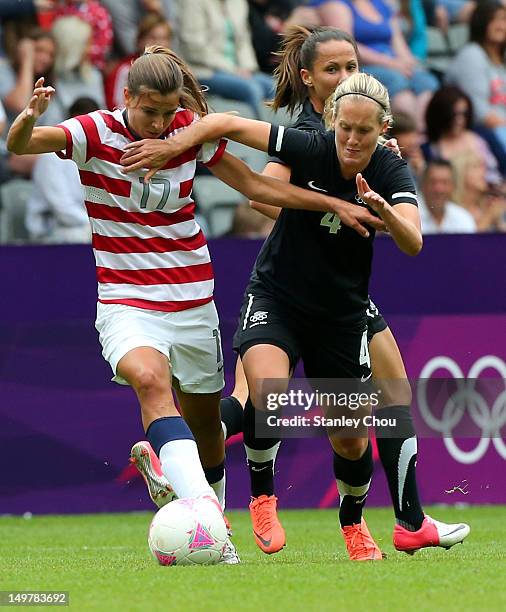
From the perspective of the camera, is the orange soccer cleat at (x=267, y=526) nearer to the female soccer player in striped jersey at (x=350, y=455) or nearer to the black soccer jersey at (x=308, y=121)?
the female soccer player in striped jersey at (x=350, y=455)

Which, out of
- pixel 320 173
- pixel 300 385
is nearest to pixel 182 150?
pixel 320 173

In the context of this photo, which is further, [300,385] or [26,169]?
[26,169]

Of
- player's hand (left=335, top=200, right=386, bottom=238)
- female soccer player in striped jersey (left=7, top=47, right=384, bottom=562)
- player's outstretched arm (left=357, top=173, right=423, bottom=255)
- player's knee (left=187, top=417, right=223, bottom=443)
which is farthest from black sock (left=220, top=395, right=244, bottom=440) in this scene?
player's outstretched arm (left=357, top=173, right=423, bottom=255)

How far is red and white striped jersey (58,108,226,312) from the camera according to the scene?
18.8 ft

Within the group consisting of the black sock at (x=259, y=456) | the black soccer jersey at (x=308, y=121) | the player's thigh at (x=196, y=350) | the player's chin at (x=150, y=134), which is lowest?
the black sock at (x=259, y=456)

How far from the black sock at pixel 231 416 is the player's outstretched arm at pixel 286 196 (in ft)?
4.58

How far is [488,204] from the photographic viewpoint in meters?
11.6

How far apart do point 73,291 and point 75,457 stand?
1120mm

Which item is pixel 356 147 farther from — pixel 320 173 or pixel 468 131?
pixel 468 131

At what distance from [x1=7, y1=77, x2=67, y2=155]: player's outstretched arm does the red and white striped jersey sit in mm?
124

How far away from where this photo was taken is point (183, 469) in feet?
17.5

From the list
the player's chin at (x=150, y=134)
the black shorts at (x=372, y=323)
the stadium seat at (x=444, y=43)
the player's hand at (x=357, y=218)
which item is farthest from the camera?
the stadium seat at (x=444, y=43)

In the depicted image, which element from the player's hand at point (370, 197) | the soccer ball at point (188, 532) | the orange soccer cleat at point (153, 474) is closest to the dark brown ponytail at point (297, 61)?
the player's hand at point (370, 197)

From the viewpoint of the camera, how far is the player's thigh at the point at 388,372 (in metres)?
5.98
